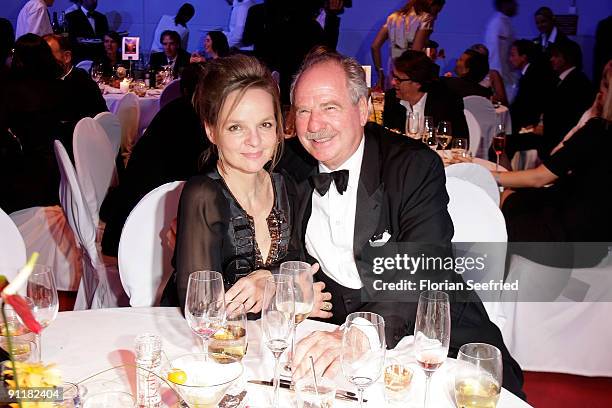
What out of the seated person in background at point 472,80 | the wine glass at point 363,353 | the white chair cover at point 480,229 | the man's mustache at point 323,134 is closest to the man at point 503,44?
the seated person in background at point 472,80

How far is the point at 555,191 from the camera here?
11.8ft

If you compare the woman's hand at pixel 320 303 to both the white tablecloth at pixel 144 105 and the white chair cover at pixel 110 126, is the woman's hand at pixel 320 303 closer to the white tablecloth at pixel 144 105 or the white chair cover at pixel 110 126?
the white chair cover at pixel 110 126

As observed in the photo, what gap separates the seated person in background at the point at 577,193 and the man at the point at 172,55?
565cm

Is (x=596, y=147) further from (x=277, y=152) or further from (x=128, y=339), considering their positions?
(x=128, y=339)

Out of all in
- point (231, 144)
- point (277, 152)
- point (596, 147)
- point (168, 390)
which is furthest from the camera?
point (596, 147)

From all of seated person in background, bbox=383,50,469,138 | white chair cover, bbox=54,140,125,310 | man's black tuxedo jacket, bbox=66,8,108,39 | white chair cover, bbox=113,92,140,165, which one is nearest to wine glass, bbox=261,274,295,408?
white chair cover, bbox=54,140,125,310

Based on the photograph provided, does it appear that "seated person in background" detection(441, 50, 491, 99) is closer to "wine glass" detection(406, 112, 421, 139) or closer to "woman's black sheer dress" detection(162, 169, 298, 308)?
"wine glass" detection(406, 112, 421, 139)

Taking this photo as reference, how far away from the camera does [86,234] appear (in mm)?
3334

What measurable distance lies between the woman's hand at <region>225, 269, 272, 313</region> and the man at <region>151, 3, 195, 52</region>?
949cm

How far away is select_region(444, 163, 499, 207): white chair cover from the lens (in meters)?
3.16

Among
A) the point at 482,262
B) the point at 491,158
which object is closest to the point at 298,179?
the point at 482,262

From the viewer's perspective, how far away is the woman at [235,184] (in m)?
2.31

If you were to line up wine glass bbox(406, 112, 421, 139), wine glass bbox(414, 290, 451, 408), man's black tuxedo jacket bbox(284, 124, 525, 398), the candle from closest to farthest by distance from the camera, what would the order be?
wine glass bbox(414, 290, 451, 408) < man's black tuxedo jacket bbox(284, 124, 525, 398) < wine glass bbox(406, 112, 421, 139) < the candle

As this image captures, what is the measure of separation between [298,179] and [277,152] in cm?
13
